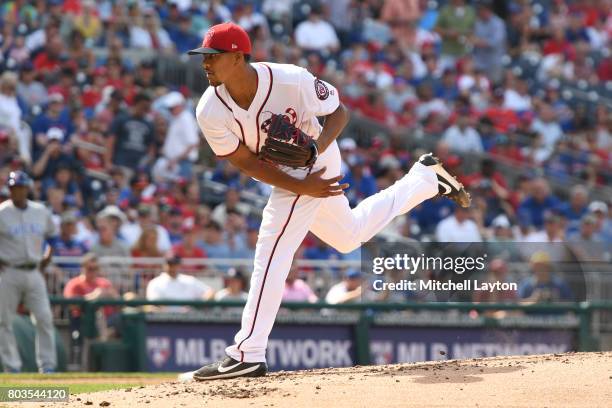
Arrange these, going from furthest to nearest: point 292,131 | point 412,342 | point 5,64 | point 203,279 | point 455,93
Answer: point 455,93, point 5,64, point 203,279, point 412,342, point 292,131

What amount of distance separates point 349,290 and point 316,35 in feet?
22.9

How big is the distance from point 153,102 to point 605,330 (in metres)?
6.42

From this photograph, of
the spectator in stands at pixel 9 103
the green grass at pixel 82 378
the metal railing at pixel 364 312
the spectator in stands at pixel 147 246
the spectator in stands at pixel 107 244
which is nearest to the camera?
the green grass at pixel 82 378

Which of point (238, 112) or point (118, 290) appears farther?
point (118, 290)

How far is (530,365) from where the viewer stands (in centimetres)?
701

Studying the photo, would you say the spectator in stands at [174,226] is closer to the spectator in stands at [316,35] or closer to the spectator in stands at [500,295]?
the spectator in stands at [500,295]

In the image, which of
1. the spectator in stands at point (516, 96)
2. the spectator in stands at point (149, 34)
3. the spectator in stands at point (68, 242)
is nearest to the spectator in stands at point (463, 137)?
the spectator in stands at point (516, 96)

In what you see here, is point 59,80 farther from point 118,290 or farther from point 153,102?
point 118,290

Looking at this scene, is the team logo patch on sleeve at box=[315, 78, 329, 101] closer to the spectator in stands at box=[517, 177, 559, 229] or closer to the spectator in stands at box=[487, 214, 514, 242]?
the spectator in stands at box=[487, 214, 514, 242]

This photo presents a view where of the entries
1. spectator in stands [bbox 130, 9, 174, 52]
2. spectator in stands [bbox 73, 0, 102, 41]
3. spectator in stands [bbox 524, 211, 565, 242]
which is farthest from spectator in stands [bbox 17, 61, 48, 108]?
spectator in stands [bbox 524, 211, 565, 242]

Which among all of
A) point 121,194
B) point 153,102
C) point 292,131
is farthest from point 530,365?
point 153,102

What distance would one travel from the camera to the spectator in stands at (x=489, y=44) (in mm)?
19797

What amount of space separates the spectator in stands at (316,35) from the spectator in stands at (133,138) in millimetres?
3956
